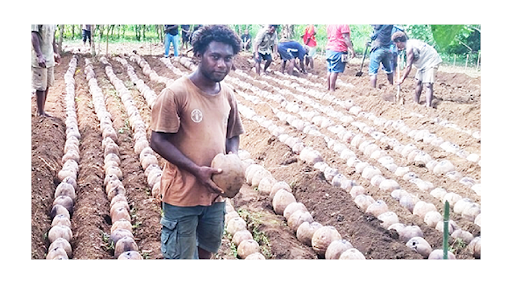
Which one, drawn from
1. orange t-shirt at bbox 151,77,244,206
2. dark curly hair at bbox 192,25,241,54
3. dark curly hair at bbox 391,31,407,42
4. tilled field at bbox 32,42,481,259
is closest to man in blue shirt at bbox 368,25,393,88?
dark curly hair at bbox 391,31,407,42

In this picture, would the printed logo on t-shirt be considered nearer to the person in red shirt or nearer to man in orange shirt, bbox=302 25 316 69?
the person in red shirt

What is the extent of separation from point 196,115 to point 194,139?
13 centimetres

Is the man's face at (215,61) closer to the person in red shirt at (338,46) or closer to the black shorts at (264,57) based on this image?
the person in red shirt at (338,46)

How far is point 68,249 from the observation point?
4.08 metres

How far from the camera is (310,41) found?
12109 mm

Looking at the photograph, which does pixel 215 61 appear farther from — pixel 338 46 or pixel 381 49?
pixel 381 49

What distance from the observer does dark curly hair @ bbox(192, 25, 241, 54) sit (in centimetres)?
316

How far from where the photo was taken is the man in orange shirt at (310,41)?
11625 millimetres
